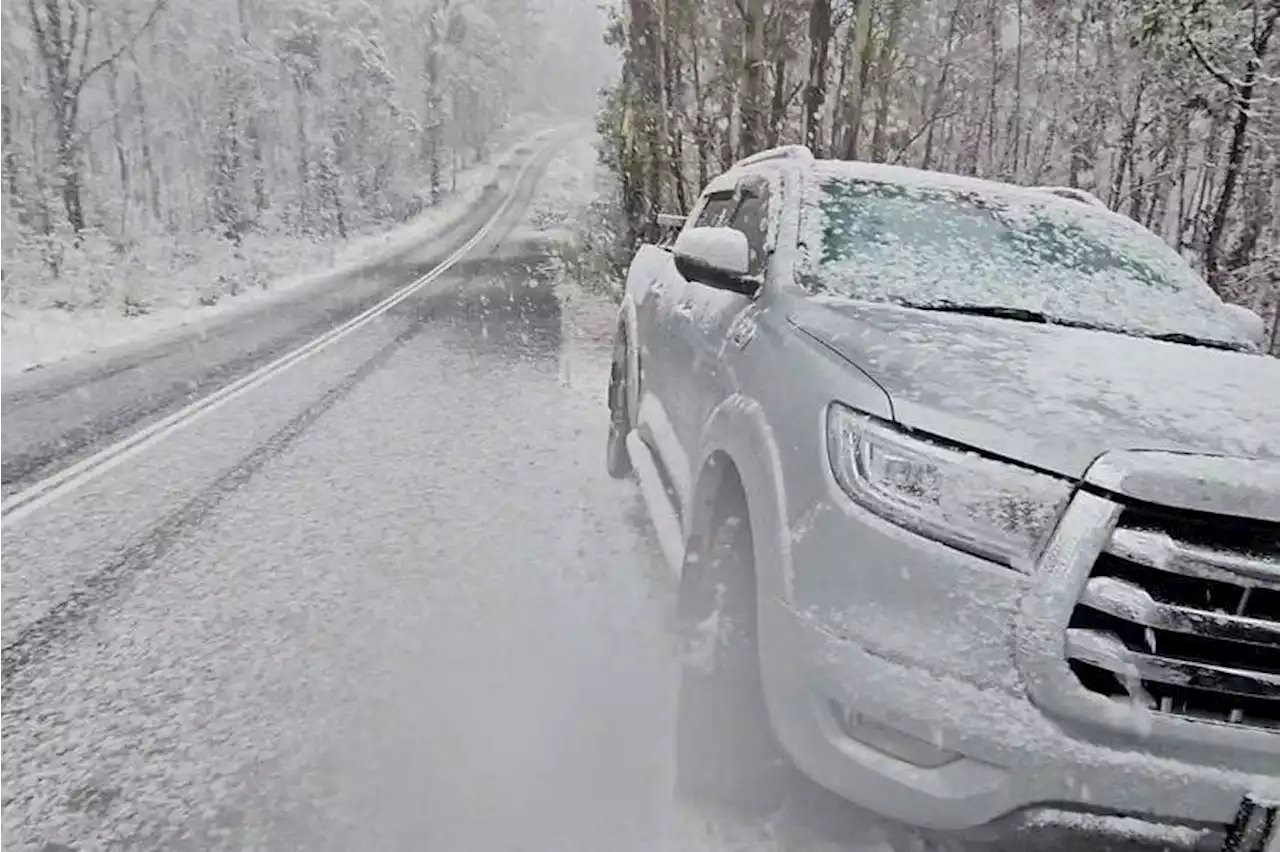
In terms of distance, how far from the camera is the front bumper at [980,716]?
5.95 feet

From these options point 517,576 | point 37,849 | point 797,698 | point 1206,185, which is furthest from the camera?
point 1206,185

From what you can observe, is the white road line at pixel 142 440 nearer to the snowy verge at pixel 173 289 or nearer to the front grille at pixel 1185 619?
the snowy verge at pixel 173 289

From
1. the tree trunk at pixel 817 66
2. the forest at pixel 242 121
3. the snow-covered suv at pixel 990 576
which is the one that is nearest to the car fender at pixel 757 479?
the snow-covered suv at pixel 990 576

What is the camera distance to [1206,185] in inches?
768

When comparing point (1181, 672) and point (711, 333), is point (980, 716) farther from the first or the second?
point (711, 333)

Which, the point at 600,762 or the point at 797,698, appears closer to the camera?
the point at 797,698

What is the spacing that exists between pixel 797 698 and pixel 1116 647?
0.67m

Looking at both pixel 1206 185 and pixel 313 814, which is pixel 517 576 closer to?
pixel 313 814

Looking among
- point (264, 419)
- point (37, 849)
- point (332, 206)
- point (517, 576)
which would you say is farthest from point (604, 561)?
point (332, 206)

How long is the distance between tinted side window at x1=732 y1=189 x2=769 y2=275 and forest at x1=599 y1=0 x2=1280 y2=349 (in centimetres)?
695

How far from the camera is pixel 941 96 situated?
17125 mm

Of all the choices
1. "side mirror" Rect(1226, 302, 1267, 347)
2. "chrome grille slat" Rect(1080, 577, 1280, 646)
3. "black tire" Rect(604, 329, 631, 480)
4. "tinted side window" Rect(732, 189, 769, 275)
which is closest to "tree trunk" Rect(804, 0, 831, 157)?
"black tire" Rect(604, 329, 631, 480)

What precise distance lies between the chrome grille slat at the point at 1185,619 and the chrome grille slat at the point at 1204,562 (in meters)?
0.07

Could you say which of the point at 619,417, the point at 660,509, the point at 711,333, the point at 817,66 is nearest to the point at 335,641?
the point at 660,509
